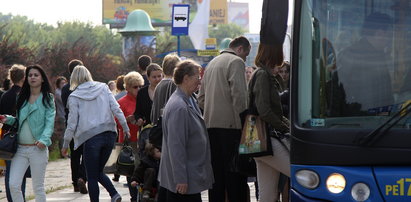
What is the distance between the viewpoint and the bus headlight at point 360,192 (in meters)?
6.46

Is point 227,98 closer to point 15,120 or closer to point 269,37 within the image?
point 15,120

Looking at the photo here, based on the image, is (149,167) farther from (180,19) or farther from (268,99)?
(180,19)

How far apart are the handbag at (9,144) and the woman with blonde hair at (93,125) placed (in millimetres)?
658

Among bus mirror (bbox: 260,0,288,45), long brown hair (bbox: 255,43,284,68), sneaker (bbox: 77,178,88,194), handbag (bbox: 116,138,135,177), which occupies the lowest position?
sneaker (bbox: 77,178,88,194)

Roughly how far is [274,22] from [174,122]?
4.76ft

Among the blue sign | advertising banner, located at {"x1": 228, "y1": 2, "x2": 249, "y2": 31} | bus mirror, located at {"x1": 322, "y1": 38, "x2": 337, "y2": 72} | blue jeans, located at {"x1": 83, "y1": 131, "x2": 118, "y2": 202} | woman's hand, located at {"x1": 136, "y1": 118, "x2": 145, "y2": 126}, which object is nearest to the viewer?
bus mirror, located at {"x1": 322, "y1": 38, "x2": 337, "y2": 72}

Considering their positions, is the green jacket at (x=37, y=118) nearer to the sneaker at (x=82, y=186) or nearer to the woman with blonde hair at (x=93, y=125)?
the woman with blonde hair at (x=93, y=125)

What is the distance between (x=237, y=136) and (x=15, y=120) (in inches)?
91.0

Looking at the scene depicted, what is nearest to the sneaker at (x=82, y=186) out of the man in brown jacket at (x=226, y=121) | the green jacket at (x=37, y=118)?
the green jacket at (x=37, y=118)

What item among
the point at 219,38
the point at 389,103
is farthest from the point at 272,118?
the point at 219,38

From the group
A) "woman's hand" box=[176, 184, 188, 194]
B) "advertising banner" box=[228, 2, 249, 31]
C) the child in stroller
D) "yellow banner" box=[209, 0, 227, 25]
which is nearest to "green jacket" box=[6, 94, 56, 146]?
the child in stroller

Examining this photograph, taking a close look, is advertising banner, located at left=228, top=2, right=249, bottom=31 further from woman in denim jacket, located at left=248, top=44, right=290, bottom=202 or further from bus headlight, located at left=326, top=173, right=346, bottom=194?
bus headlight, located at left=326, top=173, right=346, bottom=194

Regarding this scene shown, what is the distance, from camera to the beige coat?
9680 millimetres

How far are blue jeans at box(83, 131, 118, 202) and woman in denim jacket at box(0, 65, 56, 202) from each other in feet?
1.94
